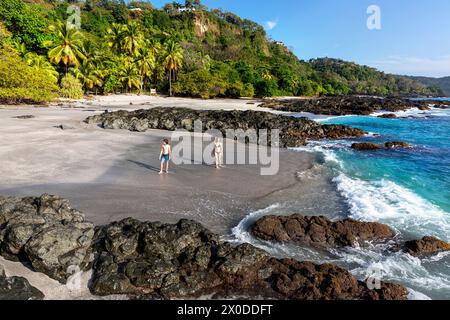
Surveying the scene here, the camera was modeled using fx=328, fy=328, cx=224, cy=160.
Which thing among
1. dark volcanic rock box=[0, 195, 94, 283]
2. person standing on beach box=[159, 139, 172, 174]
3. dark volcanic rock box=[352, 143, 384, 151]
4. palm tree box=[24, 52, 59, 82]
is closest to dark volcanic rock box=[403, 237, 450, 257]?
dark volcanic rock box=[0, 195, 94, 283]

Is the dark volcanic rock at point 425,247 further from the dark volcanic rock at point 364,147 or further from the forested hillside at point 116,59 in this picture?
the forested hillside at point 116,59

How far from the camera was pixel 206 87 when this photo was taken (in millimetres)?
60531

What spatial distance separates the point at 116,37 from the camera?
60562 mm

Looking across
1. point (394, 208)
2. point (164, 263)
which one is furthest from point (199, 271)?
point (394, 208)

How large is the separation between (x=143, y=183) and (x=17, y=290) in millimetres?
7017

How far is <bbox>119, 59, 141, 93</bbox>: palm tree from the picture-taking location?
56031 mm

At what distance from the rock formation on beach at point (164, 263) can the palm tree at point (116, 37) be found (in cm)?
5896

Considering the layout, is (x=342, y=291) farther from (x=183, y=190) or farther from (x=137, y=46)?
(x=137, y=46)

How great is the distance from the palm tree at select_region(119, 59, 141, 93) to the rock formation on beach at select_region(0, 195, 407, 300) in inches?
2026

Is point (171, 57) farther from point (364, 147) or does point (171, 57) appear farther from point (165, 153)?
point (165, 153)

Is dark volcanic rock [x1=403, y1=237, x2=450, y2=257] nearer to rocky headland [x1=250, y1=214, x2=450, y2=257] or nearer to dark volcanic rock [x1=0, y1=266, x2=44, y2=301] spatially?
rocky headland [x1=250, y1=214, x2=450, y2=257]

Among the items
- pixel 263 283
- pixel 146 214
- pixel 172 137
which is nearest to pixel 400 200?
pixel 263 283

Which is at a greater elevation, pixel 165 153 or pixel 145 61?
pixel 145 61

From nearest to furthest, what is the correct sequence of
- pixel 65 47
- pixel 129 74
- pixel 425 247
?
pixel 425 247 → pixel 65 47 → pixel 129 74
